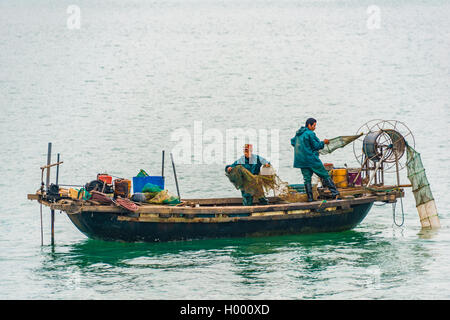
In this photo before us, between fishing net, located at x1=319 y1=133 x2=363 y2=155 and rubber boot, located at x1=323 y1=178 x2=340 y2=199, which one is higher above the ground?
fishing net, located at x1=319 y1=133 x2=363 y2=155

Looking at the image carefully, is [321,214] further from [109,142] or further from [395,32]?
[395,32]

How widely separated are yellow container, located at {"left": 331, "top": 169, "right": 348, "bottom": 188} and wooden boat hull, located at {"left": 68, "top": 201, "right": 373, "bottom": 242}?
824mm

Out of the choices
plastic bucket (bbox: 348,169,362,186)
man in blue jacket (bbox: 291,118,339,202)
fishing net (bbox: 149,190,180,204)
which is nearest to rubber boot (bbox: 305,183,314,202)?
man in blue jacket (bbox: 291,118,339,202)

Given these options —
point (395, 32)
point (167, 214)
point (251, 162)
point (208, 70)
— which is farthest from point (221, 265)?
point (395, 32)

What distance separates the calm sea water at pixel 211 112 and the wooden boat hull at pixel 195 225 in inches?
9.9

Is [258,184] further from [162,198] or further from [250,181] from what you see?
[162,198]

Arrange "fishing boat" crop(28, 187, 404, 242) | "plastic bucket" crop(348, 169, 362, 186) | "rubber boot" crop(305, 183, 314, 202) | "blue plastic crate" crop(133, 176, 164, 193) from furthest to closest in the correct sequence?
1. "plastic bucket" crop(348, 169, 362, 186)
2. "rubber boot" crop(305, 183, 314, 202)
3. "blue plastic crate" crop(133, 176, 164, 193)
4. "fishing boat" crop(28, 187, 404, 242)

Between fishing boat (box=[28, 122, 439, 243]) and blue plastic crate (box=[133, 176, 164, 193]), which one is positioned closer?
fishing boat (box=[28, 122, 439, 243])

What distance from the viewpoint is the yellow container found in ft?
53.4

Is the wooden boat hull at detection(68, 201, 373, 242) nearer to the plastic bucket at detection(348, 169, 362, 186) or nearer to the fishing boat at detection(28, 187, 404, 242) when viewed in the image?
the fishing boat at detection(28, 187, 404, 242)

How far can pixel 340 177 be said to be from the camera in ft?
53.6

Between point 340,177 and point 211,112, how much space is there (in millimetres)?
30203

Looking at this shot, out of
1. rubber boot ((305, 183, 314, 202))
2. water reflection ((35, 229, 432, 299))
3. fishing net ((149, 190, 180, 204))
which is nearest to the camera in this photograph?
water reflection ((35, 229, 432, 299))

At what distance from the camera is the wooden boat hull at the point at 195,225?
14.2m
